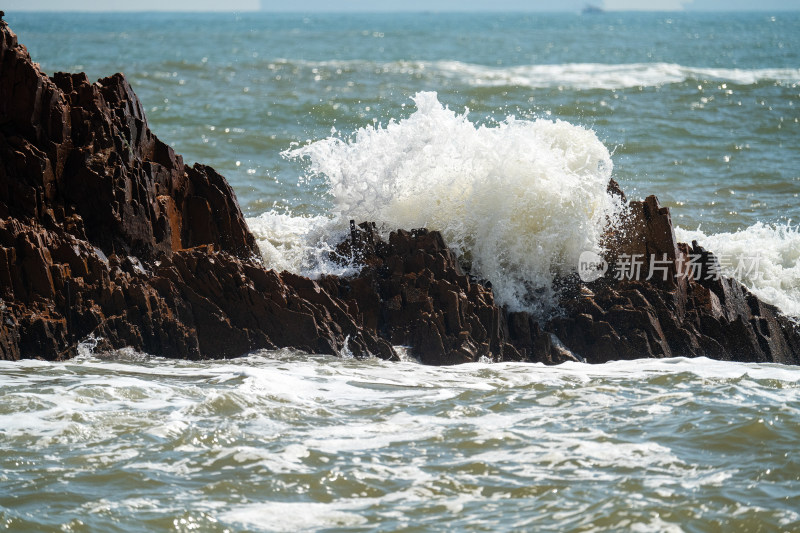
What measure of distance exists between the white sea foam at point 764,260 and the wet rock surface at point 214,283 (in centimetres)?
64

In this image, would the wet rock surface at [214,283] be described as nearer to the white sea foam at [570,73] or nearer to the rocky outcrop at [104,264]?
the rocky outcrop at [104,264]

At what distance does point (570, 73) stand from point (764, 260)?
21.7 m

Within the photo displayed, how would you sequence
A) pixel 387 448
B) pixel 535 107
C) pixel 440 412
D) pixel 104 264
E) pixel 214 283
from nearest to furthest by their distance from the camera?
pixel 387 448
pixel 440 412
pixel 104 264
pixel 214 283
pixel 535 107

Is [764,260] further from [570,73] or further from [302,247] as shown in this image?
[570,73]

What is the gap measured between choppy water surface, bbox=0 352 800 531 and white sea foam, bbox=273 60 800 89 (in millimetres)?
19231

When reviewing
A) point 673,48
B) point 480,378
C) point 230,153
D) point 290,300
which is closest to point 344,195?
point 290,300

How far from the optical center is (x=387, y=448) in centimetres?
495

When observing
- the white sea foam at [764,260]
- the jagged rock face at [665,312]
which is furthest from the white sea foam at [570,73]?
the jagged rock face at [665,312]

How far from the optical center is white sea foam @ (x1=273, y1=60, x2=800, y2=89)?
25406 millimetres

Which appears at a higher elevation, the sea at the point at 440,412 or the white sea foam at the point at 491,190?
the white sea foam at the point at 491,190

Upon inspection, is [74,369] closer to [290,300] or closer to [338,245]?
[290,300]

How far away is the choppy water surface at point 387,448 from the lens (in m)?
4.20

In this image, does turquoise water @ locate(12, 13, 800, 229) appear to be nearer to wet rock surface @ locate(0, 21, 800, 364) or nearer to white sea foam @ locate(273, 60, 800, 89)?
white sea foam @ locate(273, 60, 800, 89)

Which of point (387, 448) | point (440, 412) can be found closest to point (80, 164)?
point (440, 412)
